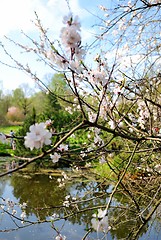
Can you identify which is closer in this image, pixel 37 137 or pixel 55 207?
pixel 37 137

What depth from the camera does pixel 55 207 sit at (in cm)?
195

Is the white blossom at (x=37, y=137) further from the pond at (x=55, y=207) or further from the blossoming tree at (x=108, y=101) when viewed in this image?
the pond at (x=55, y=207)

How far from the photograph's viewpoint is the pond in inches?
119

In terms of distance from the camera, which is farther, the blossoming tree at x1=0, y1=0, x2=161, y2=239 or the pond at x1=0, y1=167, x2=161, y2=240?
the pond at x1=0, y1=167, x2=161, y2=240

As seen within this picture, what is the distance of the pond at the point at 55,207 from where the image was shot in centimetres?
302

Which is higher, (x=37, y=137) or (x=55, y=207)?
(x=55, y=207)

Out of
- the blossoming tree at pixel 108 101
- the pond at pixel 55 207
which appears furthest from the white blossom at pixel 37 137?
the pond at pixel 55 207

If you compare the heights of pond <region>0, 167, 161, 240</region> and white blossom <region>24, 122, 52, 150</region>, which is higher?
pond <region>0, 167, 161, 240</region>

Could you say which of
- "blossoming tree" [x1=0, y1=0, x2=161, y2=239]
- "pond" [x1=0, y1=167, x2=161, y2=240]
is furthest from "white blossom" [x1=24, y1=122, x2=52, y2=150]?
"pond" [x1=0, y1=167, x2=161, y2=240]

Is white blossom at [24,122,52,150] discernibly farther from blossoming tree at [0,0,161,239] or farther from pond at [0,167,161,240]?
pond at [0,167,161,240]

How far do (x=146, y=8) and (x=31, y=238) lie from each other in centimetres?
345

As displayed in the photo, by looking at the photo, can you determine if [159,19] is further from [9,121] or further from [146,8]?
[9,121]

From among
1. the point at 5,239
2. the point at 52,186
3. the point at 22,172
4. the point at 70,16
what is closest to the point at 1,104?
the point at 22,172

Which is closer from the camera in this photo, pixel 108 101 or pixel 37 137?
pixel 37 137
